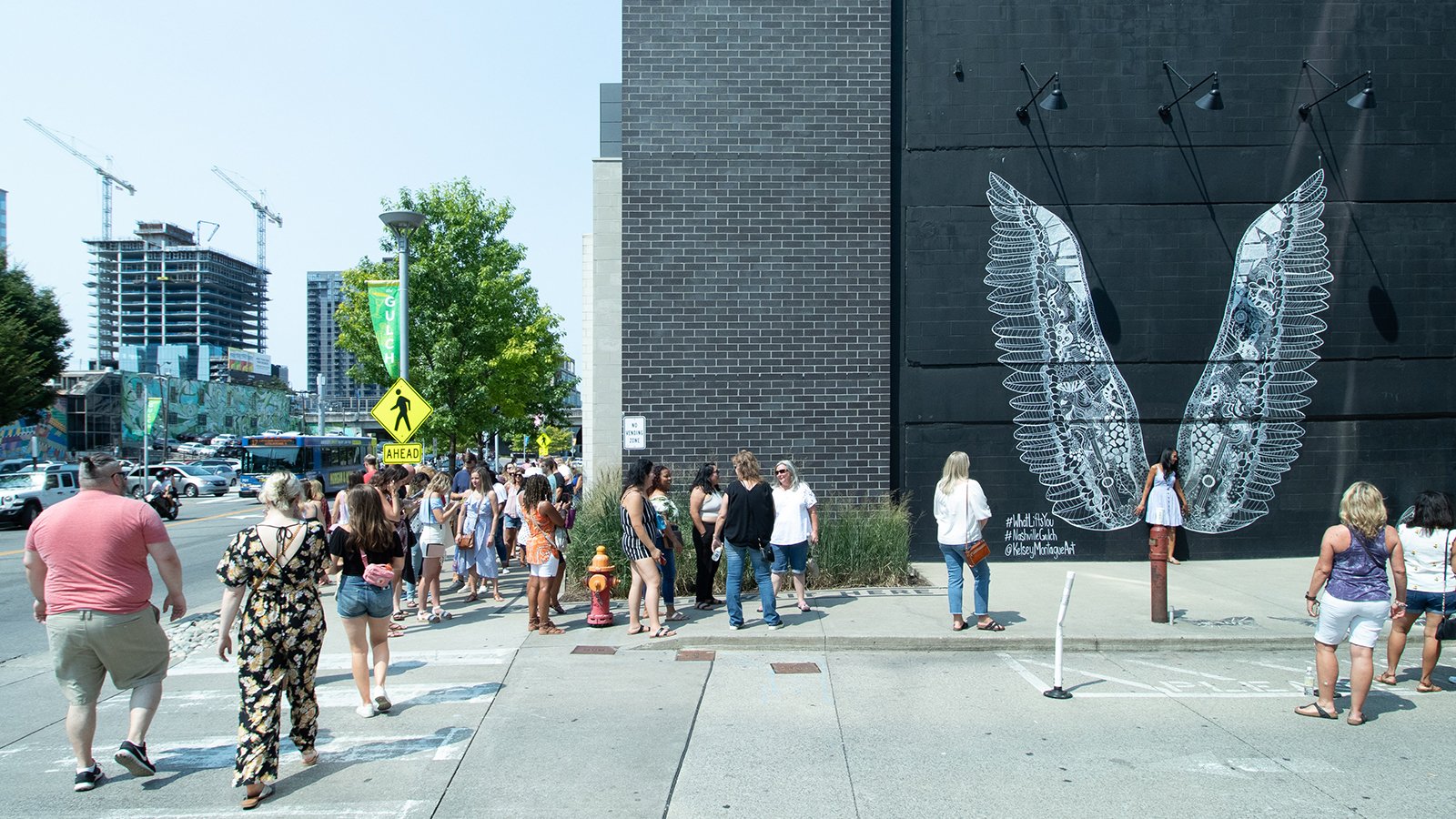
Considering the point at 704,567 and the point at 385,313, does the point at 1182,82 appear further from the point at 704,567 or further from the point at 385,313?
the point at 385,313

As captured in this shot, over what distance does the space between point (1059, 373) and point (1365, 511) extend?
21.5 feet

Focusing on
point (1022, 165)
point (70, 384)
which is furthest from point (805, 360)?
point (70, 384)

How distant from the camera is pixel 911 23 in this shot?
12867 millimetres

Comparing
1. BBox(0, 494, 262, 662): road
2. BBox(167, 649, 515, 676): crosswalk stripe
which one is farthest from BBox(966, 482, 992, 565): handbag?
BBox(0, 494, 262, 662): road

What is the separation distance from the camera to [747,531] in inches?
358

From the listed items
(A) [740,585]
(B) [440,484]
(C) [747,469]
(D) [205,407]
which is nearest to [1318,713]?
(A) [740,585]

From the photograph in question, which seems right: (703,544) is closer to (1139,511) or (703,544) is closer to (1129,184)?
(1139,511)

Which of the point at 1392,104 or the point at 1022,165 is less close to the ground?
the point at 1392,104

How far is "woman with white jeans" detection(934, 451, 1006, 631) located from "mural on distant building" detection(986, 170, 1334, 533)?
447 cm

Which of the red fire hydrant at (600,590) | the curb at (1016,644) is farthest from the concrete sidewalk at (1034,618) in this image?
the red fire hydrant at (600,590)

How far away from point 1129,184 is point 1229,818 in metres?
10.2

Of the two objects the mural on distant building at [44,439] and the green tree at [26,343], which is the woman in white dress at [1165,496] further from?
the mural on distant building at [44,439]

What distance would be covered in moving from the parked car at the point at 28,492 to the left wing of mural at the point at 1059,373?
25490 millimetres

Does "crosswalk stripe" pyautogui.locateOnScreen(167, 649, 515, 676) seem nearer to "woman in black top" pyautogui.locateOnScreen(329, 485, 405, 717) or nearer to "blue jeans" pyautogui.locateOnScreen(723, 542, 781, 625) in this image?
"woman in black top" pyautogui.locateOnScreen(329, 485, 405, 717)
